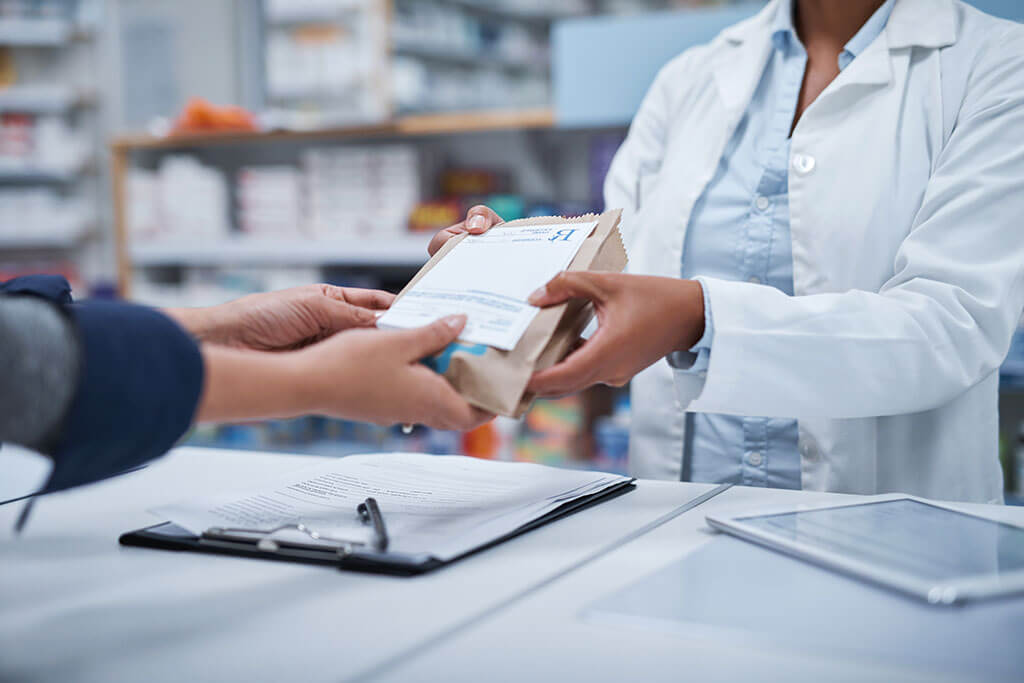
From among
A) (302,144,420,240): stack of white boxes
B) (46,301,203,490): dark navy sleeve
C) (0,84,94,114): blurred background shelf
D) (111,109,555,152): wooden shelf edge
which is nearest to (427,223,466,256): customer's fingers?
(46,301,203,490): dark navy sleeve

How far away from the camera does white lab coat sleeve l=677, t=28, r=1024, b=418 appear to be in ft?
3.42

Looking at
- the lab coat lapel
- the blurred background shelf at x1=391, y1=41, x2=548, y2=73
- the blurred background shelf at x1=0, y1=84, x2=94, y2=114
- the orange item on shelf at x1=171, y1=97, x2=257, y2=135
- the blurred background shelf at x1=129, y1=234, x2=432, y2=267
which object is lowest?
the blurred background shelf at x1=129, y1=234, x2=432, y2=267

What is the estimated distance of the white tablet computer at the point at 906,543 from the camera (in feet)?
2.23

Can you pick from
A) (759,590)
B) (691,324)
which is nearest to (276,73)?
(691,324)

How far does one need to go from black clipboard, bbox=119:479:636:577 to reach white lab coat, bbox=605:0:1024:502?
0.34m

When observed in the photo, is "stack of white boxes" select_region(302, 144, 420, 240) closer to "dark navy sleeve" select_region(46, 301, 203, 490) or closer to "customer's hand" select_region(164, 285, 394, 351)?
"customer's hand" select_region(164, 285, 394, 351)

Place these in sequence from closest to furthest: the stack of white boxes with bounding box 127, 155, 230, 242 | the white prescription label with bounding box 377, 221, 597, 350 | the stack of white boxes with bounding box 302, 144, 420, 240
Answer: the white prescription label with bounding box 377, 221, 597, 350, the stack of white boxes with bounding box 302, 144, 420, 240, the stack of white boxes with bounding box 127, 155, 230, 242

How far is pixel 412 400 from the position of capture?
0.84 metres

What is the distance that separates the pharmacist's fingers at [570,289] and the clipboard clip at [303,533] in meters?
0.26

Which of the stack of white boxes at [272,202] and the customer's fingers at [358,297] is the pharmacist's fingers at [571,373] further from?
the stack of white boxes at [272,202]

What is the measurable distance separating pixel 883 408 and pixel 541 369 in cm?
46

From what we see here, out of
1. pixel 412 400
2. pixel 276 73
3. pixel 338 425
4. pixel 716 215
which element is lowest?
pixel 338 425

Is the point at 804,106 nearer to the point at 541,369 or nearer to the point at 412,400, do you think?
the point at 541,369

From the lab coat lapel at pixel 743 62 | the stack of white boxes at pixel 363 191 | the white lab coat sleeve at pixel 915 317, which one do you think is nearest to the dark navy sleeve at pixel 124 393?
the white lab coat sleeve at pixel 915 317
